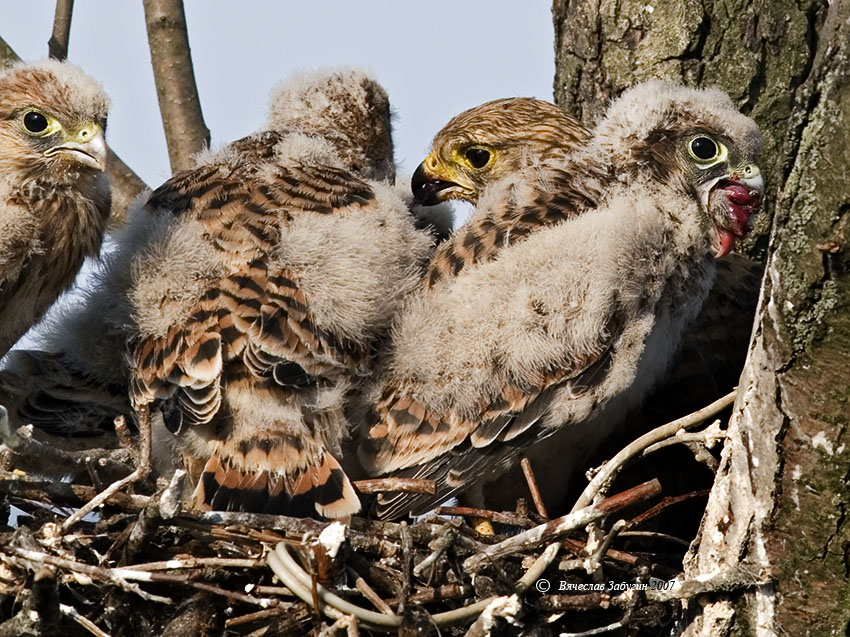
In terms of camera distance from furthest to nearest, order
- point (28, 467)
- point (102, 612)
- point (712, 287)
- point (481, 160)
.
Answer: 1. point (481, 160)
2. point (712, 287)
3. point (28, 467)
4. point (102, 612)

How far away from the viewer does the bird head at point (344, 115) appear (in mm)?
4387

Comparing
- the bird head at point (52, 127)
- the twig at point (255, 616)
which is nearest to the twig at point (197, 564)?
the twig at point (255, 616)

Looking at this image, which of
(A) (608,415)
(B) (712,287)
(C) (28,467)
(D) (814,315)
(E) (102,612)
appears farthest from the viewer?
(B) (712,287)

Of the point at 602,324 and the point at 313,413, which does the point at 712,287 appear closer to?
the point at 602,324

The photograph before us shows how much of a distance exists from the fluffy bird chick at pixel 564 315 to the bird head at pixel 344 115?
896mm

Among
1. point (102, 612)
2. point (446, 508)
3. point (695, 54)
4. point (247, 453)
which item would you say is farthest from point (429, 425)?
point (695, 54)

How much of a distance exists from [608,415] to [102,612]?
165 cm

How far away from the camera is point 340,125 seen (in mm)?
4430

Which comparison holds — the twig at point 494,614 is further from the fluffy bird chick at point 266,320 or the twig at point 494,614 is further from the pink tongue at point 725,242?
the pink tongue at point 725,242

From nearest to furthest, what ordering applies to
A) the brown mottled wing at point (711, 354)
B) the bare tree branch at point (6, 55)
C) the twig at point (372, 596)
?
the twig at point (372, 596)
the brown mottled wing at point (711, 354)
the bare tree branch at point (6, 55)

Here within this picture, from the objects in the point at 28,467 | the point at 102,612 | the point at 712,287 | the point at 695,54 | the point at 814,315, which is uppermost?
the point at 695,54

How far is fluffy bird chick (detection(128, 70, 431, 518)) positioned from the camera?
3320mm

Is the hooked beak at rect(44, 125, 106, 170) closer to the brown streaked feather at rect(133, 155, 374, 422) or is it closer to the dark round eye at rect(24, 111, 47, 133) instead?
the dark round eye at rect(24, 111, 47, 133)

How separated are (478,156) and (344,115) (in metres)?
0.54
